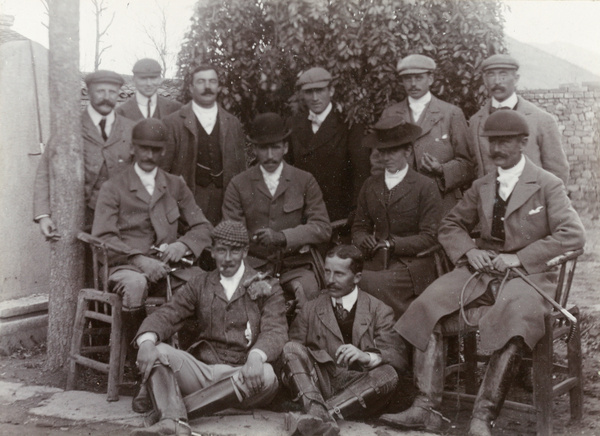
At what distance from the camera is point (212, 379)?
14.7 ft

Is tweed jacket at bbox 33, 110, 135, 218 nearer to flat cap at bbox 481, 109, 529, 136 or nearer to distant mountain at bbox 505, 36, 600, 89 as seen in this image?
flat cap at bbox 481, 109, 529, 136

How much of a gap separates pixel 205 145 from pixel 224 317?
2.03 metres

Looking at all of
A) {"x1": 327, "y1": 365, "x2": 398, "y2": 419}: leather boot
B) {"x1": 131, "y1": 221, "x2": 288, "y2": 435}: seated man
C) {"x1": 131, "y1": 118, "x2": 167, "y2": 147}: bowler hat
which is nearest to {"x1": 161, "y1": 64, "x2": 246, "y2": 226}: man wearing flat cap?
{"x1": 131, "y1": 118, "x2": 167, "y2": 147}: bowler hat

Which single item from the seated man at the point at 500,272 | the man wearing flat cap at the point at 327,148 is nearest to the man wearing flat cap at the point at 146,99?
the man wearing flat cap at the point at 327,148

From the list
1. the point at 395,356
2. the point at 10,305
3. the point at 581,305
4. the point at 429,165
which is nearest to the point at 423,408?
the point at 395,356

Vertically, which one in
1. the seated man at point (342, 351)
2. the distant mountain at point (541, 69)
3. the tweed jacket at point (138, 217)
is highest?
the distant mountain at point (541, 69)

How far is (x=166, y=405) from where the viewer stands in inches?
162

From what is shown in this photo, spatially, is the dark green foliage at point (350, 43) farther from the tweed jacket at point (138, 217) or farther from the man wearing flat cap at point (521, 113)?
the tweed jacket at point (138, 217)

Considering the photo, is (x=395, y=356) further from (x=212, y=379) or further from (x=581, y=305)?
(x=581, y=305)

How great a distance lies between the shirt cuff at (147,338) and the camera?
4.32m

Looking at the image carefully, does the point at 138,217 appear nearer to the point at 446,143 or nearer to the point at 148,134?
the point at 148,134

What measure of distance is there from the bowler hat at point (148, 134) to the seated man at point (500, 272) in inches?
86.9

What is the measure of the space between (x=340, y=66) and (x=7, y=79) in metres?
3.11

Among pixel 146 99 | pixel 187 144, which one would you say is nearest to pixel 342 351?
Answer: pixel 187 144
